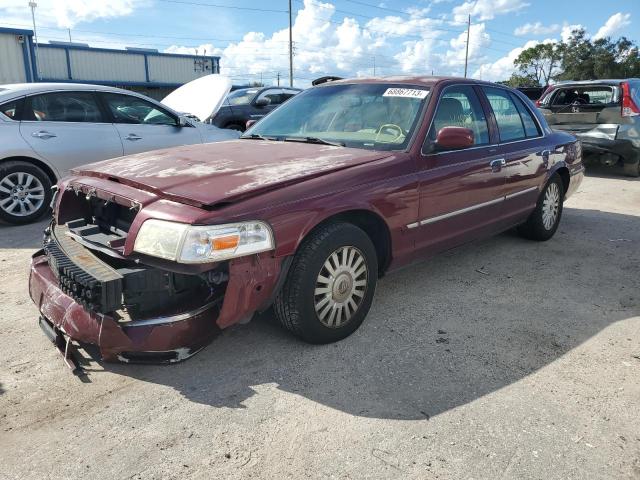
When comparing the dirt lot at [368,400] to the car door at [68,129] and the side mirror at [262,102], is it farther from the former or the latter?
the side mirror at [262,102]

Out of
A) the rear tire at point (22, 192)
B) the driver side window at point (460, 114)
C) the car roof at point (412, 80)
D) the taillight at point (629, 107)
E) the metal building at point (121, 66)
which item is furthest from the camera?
the metal building at point (121, 66)

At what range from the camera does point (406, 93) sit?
396 centimetres

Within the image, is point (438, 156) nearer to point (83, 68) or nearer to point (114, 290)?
point (114, 290)

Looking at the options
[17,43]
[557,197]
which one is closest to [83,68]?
[17,43]

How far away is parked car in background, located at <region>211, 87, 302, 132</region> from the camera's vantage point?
11219 millimetres

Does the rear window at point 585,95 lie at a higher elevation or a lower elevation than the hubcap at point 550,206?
higher

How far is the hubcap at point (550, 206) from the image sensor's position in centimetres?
538

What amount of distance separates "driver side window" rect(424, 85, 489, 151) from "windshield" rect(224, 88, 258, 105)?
306 inches

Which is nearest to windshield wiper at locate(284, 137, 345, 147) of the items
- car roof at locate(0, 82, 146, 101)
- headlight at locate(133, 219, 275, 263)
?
headlight at locate(133, 219, 275, 263)

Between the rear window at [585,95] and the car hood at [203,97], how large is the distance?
653 cm

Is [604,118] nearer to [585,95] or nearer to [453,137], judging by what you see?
[585,95]

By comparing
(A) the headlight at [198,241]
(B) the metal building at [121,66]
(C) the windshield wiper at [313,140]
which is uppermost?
(B) the metal building at [121,66]

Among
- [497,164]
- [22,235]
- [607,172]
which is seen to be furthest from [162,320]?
[607,172]

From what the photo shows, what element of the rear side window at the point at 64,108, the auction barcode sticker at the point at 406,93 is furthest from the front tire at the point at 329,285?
the rear side window at the point at 64,108
